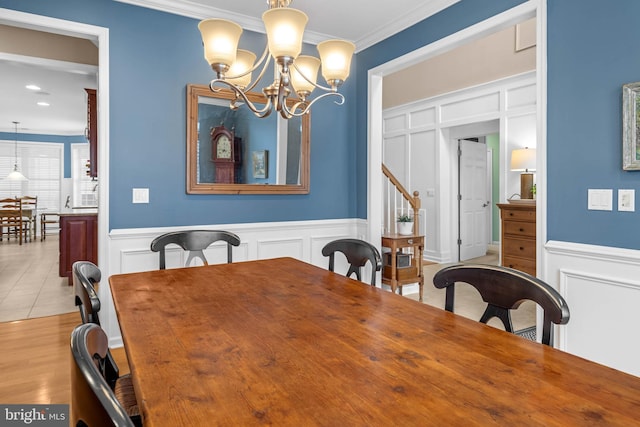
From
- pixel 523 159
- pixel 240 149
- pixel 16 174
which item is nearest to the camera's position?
pixel 240 149

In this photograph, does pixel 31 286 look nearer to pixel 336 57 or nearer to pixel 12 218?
pixel 336 57

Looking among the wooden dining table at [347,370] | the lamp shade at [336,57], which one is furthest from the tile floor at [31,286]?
the lamp shade at [336,57]

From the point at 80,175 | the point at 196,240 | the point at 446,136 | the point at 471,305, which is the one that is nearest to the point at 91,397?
the point at 196,240

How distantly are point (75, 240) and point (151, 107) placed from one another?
272 cm

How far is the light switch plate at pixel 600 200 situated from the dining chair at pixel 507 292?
1033mm

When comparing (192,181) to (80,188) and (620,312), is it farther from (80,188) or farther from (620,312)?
(80,188)

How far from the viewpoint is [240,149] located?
3.39 metres

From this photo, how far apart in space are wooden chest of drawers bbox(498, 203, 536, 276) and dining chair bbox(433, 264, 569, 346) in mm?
2976

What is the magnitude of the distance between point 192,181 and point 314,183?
1.15m

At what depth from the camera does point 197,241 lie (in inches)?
105

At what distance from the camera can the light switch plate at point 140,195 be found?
301cm

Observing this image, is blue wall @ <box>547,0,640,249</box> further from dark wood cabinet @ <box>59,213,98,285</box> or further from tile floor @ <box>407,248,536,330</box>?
dark wood cabinet @ <box>59,213,98,285</box>

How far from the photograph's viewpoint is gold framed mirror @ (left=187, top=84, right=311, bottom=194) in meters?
3.20

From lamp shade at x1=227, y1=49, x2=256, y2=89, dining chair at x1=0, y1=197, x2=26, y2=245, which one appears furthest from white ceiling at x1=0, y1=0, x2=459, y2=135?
dining chair at x1=0, y1=197, x2=26, y2=245
